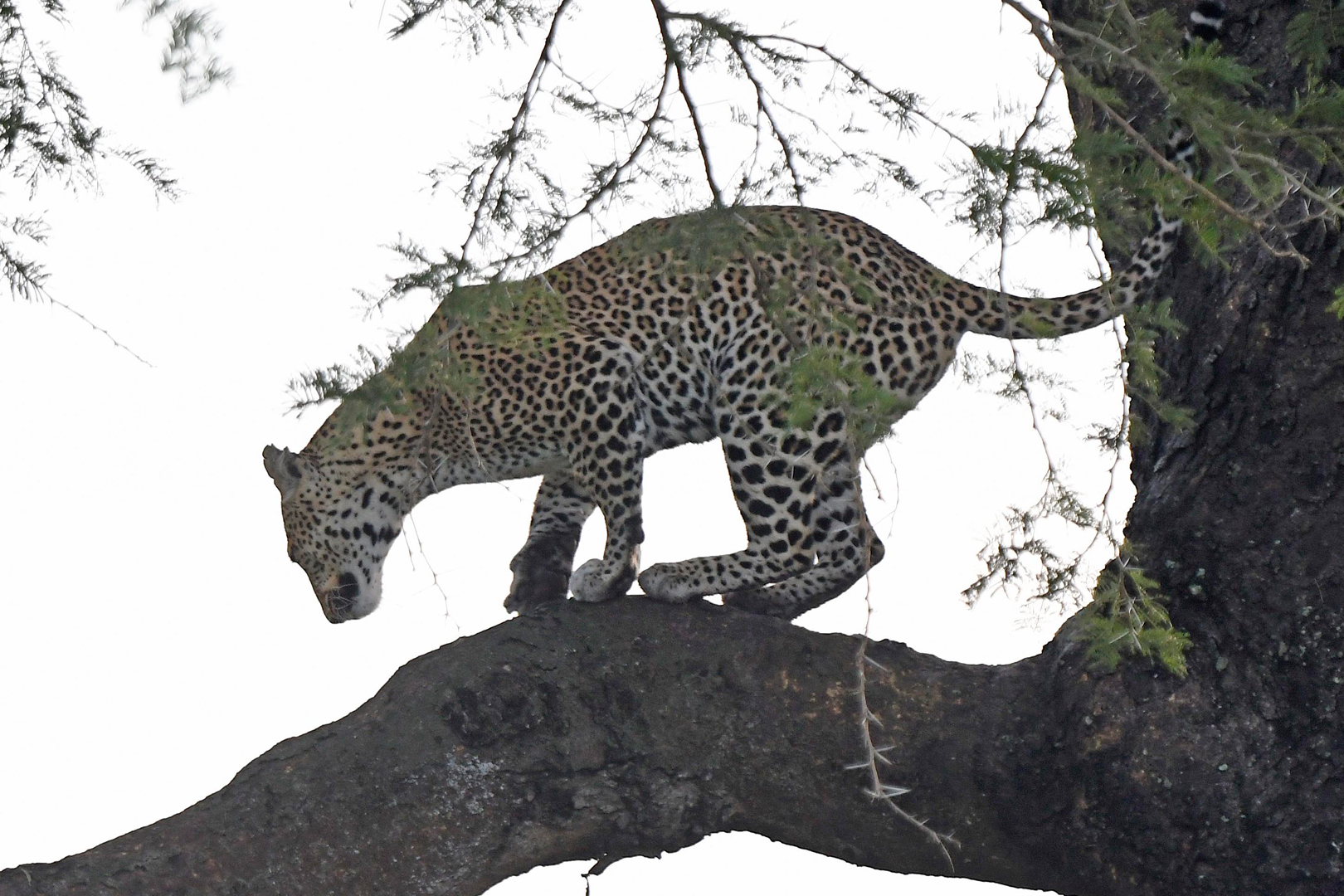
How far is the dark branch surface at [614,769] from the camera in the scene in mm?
4492

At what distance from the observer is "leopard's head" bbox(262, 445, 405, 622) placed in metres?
6.20

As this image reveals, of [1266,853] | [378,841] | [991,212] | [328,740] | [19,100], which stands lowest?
[1266,853]

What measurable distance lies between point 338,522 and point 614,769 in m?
2.06

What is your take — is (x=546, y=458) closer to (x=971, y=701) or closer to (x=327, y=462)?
(x=327, y=462)

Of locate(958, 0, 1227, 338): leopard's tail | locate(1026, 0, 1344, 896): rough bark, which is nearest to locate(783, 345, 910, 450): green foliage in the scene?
locate(958, 0, 1227, 338): leopard's tail

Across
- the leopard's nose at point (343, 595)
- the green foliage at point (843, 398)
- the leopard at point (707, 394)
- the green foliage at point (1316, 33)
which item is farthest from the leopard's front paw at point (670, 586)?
the green foliage at point (1316, 33)

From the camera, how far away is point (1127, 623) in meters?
3.90

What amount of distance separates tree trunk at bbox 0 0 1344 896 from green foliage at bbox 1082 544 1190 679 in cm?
10

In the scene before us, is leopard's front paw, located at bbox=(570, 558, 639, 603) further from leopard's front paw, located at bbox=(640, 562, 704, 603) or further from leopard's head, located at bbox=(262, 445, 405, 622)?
leopard's head, located at bbox=(262, 445, 405, 622)

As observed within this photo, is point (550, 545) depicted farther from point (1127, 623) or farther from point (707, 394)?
point (1127, 623)

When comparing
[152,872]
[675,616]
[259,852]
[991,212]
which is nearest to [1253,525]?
[991,212]

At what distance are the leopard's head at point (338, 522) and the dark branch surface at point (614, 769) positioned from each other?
1.46 metres

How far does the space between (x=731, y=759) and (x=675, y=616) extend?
1.79 feet

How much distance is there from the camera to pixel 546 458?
231 inches
